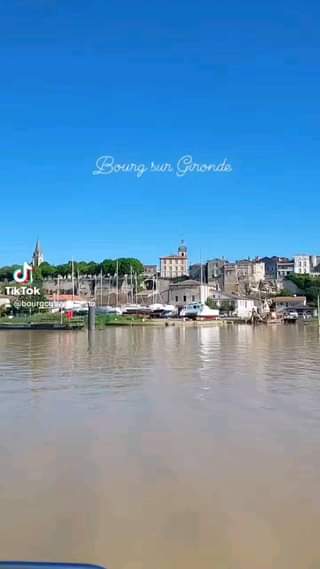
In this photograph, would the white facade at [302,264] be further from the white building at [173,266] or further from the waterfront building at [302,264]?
the white building at [173,266]

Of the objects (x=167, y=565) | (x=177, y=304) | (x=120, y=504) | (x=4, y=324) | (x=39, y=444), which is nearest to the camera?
(x=167, y=565)

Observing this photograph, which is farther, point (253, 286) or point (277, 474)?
point (253, 286)

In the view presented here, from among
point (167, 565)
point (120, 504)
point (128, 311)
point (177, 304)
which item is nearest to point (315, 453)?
point (120, 504)

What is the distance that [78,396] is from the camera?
14172 mm

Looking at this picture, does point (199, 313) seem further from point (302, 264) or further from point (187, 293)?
point (302, 264)

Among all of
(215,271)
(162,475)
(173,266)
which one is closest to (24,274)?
(162,475)

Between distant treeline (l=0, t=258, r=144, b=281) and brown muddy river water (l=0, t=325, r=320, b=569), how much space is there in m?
126

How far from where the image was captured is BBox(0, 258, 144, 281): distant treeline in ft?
480

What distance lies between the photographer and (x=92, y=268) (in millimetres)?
158000

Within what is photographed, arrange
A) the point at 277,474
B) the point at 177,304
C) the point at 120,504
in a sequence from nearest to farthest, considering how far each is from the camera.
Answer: the point at 120,504 < the point at 277,474 < the point at 177,304

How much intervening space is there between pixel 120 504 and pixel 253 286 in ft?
440

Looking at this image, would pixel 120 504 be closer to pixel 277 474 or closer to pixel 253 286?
pixel 277 474

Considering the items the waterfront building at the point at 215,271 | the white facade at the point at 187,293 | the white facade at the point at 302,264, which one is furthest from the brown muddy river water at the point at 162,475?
the white facade at the point at 302,264

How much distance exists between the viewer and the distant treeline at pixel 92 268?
146 metres
